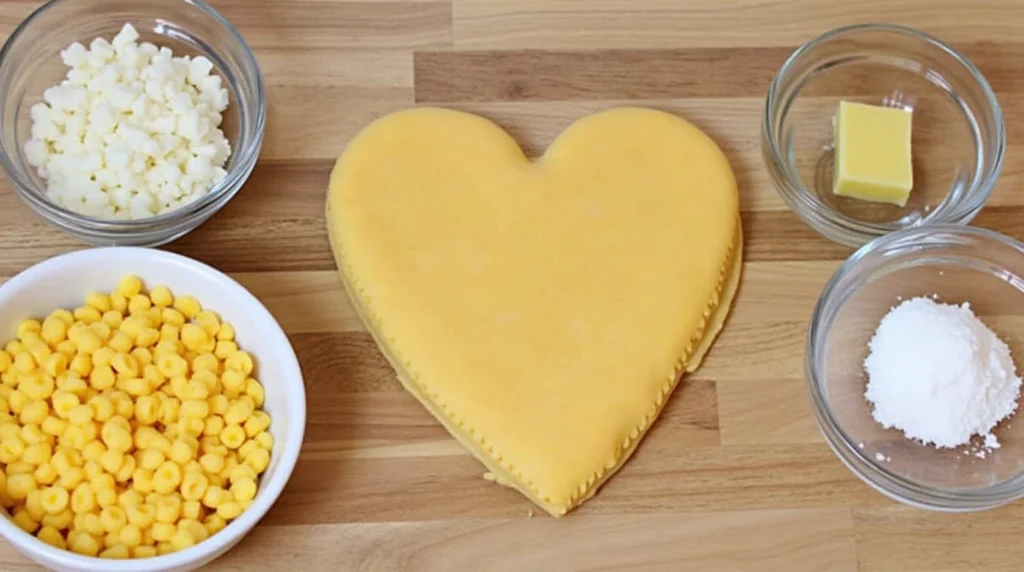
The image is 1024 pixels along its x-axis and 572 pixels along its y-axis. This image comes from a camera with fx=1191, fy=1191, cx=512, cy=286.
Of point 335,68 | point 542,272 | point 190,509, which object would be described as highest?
point 335,68

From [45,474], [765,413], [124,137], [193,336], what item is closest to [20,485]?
[45,474]

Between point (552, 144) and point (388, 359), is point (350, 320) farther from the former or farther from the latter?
point (552, 144)

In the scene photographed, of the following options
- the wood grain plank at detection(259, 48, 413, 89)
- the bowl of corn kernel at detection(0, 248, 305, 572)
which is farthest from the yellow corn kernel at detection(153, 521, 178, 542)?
the wood grain plank at detection(259, 48, 413, 89)

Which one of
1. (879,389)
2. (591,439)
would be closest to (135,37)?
(591,439)

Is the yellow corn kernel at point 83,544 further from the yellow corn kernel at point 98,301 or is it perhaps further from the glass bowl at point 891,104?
the glass bowl at point 891,104

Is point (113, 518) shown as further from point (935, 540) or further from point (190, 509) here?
point (935, 540)

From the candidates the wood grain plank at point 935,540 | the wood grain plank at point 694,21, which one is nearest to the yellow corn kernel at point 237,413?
the wood grain plank at point 694,21
